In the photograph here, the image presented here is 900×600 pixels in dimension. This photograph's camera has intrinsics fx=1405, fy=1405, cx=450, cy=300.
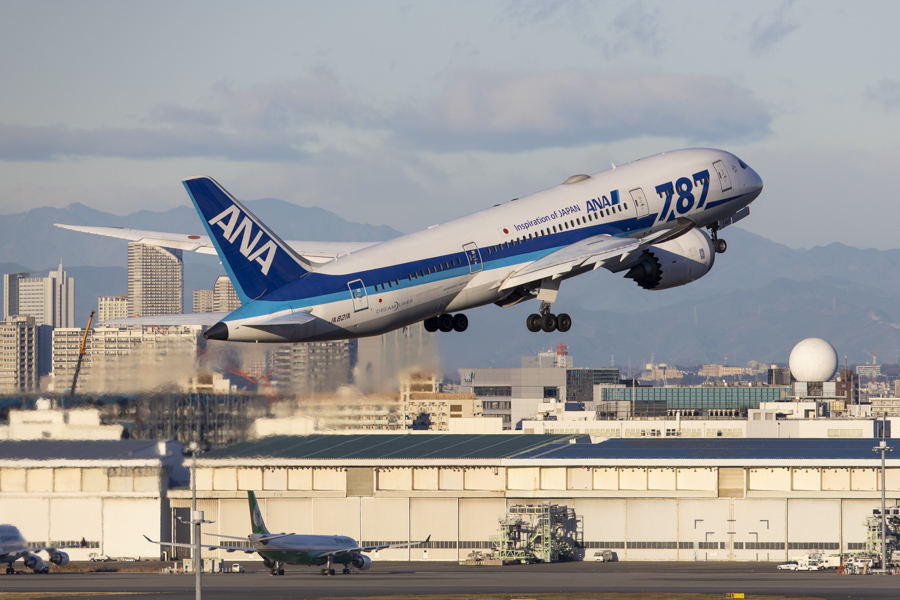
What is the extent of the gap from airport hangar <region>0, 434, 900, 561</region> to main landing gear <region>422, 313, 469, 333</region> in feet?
192

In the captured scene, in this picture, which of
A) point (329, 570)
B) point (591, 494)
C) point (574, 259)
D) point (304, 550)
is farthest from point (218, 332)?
point (591, 494)

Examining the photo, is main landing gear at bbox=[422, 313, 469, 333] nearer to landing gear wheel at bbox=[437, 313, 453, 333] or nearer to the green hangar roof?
landing gear wheel at bbox=[437, 313, 453, 333]

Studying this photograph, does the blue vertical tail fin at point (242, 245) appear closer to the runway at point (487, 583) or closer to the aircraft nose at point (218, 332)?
the aircraft nose at point (218, 332)

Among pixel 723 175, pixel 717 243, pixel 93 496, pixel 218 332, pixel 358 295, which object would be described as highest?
pixel 723 175

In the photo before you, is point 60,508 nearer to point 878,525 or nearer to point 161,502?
point 161,502

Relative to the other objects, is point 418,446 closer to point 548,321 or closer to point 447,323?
point 447,323

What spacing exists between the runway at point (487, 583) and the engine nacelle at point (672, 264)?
28.3 metres

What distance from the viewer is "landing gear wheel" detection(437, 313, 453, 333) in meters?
61.0

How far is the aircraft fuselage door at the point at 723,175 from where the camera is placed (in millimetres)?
67938

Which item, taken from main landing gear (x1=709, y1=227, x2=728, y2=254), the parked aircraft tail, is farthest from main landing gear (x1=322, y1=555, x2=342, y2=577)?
main landing gear (x1=709, y1=227, x2=728, y2=254)

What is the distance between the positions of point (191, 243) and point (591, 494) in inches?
3039

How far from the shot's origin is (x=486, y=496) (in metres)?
134

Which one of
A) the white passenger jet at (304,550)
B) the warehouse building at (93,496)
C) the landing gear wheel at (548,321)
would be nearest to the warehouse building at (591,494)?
the warehouse building at (93,496)

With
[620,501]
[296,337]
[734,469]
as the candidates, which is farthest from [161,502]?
[296,337]
